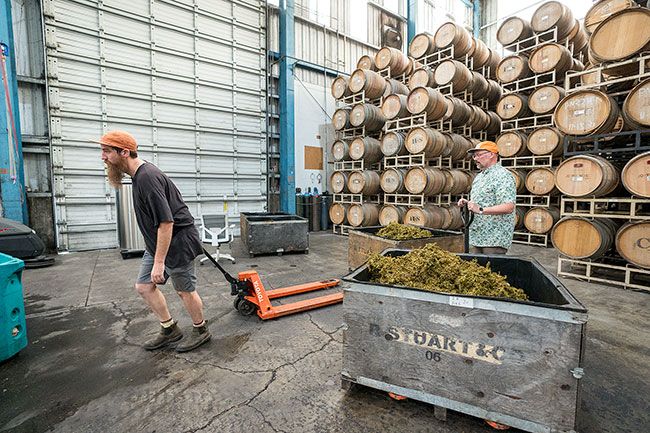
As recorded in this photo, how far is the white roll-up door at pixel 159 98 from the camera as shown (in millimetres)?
6918

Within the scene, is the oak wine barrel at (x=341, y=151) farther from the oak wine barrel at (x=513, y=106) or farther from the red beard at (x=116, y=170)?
the red beard at (x=116, y=170)

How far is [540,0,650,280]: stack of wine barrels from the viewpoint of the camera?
14.0 ft

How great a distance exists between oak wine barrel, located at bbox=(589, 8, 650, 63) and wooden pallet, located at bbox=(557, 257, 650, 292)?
3040 mm

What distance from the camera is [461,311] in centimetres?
175

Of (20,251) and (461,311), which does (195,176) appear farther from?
(461,311)

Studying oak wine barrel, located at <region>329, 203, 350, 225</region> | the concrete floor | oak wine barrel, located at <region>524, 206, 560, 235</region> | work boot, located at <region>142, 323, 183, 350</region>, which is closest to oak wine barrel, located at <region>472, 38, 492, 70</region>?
oak wine barrel, located at <region>524, 206, 560, 235</region>

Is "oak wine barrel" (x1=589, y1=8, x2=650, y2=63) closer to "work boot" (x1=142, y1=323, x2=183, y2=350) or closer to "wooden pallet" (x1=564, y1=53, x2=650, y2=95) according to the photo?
"wooden pallet" (x1=564, y1=53, x2=650, y2=95)

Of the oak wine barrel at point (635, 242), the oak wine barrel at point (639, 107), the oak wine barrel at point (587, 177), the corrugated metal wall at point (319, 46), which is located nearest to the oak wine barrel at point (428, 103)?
the oak wine barrel at point (587, 177)

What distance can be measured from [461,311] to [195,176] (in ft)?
27.5

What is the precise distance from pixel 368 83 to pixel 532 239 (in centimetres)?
602

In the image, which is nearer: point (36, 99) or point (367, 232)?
point (367, 232)

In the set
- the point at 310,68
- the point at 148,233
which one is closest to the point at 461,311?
the point at 148,233

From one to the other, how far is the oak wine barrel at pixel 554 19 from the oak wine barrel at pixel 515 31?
0.81ft

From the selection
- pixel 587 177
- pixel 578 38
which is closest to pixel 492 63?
pixel 578 38
